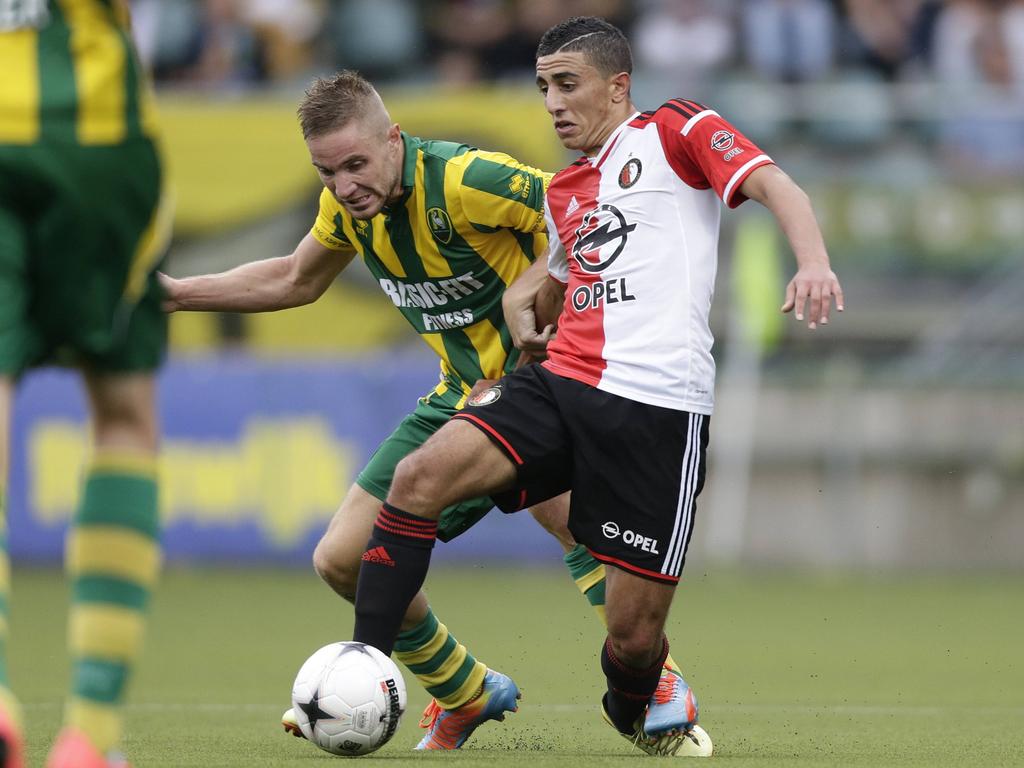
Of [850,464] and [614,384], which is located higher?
[614,384]

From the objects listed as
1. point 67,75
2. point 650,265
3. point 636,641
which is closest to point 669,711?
point 636,641

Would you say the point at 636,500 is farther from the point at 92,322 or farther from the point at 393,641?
the point at 92,322

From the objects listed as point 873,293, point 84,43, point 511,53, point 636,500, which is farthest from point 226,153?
point 84,43

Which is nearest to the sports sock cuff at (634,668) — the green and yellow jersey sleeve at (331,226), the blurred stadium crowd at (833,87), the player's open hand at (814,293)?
the player's open hand at (814,293)

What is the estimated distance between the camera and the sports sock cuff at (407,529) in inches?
192

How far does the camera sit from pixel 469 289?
569 cm

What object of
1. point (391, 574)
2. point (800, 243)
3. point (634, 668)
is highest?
point (800, 243)

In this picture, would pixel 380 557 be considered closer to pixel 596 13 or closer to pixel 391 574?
pixel 391 574

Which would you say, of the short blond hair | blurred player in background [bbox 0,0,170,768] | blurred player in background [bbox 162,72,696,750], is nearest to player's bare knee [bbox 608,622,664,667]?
blurred player in background [bbox 162,72,696,750]

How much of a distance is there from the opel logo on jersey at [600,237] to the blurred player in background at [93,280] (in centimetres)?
182

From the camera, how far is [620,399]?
4.99 metres

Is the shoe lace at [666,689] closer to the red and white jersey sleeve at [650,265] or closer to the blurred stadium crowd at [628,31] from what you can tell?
the red and white jersey sleeve at [650,265]

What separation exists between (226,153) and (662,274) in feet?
33.3

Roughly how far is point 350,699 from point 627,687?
928 millimetres
